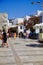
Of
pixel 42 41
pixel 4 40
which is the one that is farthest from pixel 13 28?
pixel 4 40

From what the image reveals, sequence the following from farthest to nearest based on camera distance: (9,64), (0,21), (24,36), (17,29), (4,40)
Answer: (17,29), (0,21), (24,36), (4,40), (9,64)

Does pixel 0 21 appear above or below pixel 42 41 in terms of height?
above

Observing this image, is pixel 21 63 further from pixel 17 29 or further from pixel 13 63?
pixel 17 29

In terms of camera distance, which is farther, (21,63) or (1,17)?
(1,17)

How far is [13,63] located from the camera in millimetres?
10664

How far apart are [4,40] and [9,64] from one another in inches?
396

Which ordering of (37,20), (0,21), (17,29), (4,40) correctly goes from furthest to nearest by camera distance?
(17,29)
(37,20)
(0,21)
(4,40)

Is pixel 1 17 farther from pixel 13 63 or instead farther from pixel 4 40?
pixel 13 63

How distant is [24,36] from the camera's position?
41.9 m

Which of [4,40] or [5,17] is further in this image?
[5,17]

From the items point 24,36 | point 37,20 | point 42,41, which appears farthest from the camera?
point 37,20

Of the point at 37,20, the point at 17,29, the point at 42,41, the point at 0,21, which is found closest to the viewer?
the point at 42,41

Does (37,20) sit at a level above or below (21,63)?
above

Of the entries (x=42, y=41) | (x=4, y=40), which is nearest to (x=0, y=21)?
(x=42, y=41)
